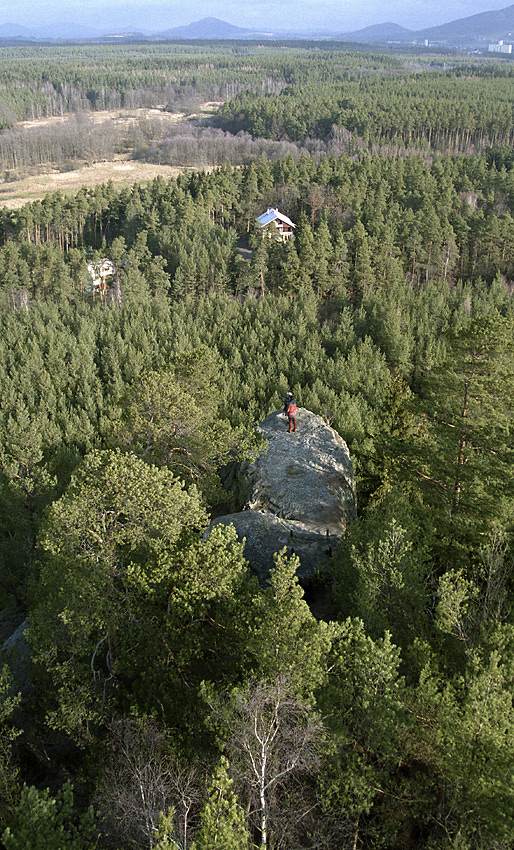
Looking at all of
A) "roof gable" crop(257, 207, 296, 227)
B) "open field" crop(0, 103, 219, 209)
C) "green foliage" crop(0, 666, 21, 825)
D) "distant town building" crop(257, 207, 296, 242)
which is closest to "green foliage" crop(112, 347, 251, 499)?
"green foliage" crop(0, 666, 21, 825)

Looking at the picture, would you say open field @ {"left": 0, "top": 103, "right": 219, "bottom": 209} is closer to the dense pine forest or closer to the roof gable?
the roof gable

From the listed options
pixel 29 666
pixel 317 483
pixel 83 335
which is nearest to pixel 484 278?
pixel 83 335

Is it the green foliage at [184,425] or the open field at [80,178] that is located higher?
the green foliage at [184,425]

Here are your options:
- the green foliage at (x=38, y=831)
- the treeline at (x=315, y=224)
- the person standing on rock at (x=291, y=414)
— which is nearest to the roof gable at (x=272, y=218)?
the treeline at (x=315, y=224)

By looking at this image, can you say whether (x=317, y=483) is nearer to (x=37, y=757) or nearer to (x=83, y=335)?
(x=37, y=757)

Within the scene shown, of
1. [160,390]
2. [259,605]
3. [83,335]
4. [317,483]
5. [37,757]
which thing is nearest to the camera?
[259,605]

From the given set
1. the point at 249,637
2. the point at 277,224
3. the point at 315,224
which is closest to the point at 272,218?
the point at 277,224

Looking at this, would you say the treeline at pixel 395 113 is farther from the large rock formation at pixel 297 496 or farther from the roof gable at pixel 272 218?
the large rock formation at pixel 297 496
